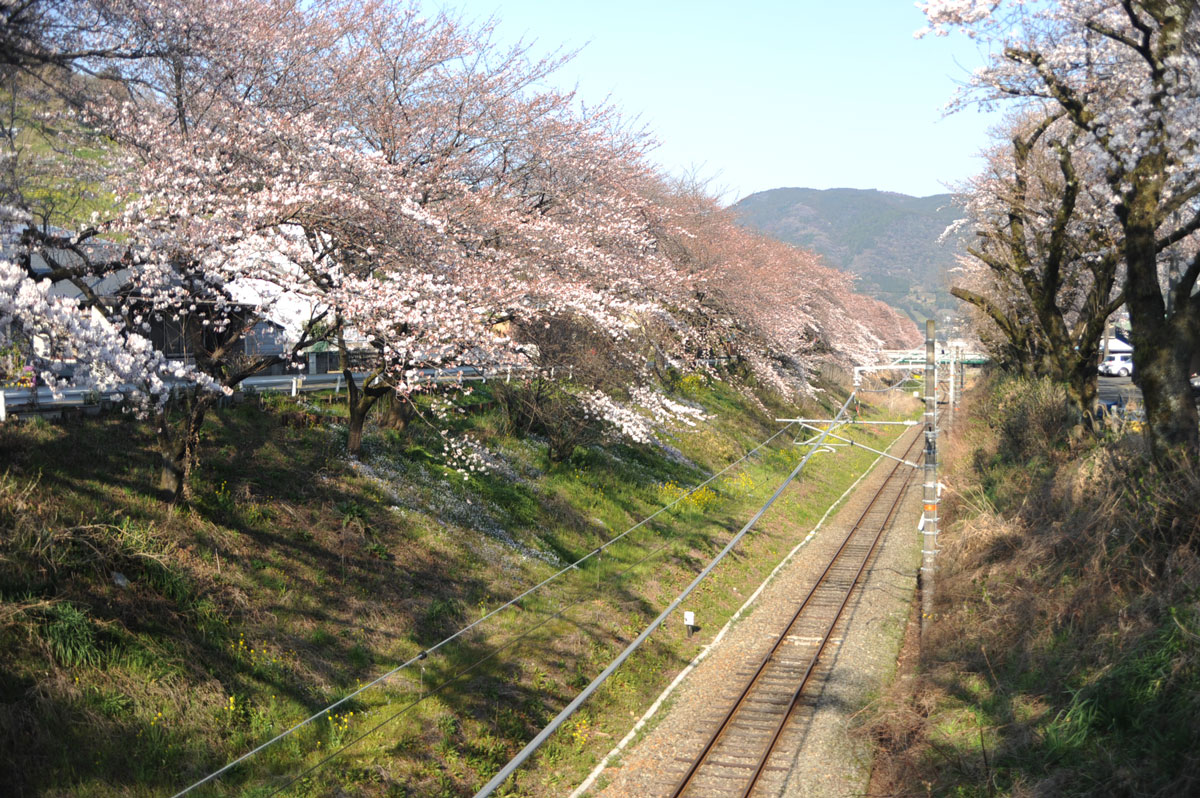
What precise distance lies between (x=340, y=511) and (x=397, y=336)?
159 inches

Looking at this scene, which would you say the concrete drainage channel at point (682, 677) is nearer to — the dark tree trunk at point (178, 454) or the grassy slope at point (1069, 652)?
the grassy slope at point (1069, 652)

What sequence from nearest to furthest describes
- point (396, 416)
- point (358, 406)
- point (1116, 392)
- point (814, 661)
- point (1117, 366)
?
point (358, 406)
point (814, 661)
point (396, 416)
point (1116, 392)
point (1117, 366)

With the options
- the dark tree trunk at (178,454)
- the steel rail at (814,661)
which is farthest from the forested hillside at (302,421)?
the steel rail at (814,661)

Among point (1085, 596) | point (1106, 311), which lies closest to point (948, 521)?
point (1106, 311)

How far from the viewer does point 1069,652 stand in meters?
12.8

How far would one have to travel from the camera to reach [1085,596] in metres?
13.5

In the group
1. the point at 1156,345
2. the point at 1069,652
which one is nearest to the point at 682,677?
the point at 1069,652

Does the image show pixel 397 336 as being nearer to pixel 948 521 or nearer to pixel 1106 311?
pixel 1106 311

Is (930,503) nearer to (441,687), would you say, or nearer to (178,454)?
(441,687)

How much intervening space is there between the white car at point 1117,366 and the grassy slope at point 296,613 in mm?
52741

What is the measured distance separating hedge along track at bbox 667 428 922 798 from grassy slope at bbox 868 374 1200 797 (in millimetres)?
1816

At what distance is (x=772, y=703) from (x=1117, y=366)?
2443 inches

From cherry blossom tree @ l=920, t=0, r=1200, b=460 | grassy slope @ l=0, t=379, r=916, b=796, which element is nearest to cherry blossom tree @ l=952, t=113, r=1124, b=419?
cherry blossom tree @ l=920, t=0, r=1200, b=460

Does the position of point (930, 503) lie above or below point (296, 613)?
above
